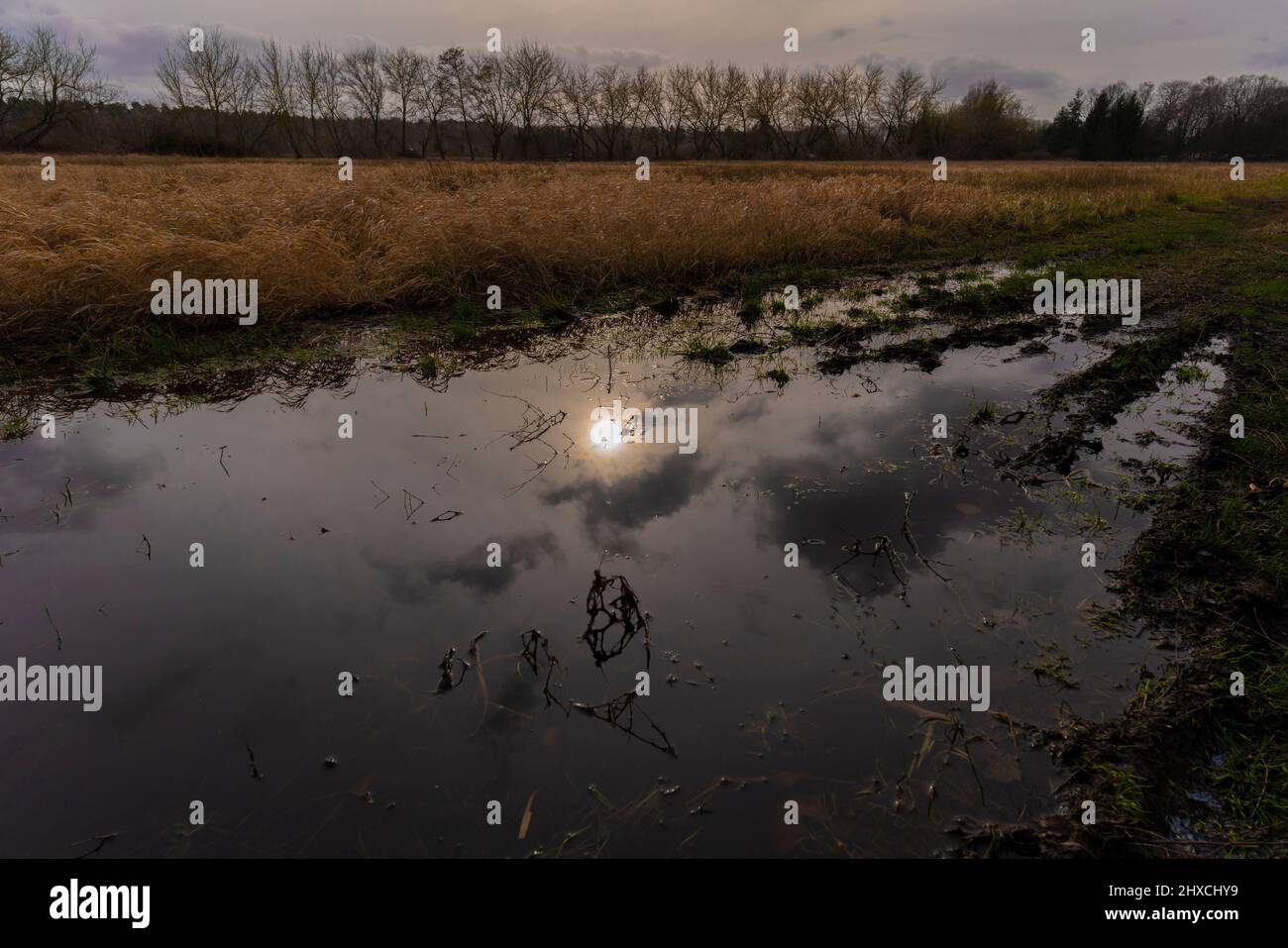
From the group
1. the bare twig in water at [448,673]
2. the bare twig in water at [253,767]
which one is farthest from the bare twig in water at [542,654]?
the bare twig in water at [253,767]

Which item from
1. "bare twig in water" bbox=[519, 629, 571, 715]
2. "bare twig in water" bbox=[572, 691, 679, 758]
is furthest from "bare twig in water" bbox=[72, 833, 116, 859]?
"bare twig in water" bbox=[572, 691, 679, 758]

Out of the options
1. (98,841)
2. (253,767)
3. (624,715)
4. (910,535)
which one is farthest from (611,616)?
(98,841)

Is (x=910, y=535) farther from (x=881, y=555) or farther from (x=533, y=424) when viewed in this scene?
(x=533, y=424)

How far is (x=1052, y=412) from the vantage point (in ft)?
19.2

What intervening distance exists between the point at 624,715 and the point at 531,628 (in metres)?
0.78

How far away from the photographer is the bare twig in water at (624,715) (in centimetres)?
273

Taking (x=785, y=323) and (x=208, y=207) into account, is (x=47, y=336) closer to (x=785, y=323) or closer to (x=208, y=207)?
(x=208, y=207)

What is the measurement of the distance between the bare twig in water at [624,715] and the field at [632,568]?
0.02 m

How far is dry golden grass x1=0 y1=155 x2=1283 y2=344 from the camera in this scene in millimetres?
8125

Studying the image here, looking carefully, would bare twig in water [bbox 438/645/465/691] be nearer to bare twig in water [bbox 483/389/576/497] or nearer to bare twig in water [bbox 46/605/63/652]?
bare twig in water [bbox 483/389/576/497]

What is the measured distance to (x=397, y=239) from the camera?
10.3 metres

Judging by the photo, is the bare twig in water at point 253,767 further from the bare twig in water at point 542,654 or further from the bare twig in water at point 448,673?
the bare twig in water at point 542,654
